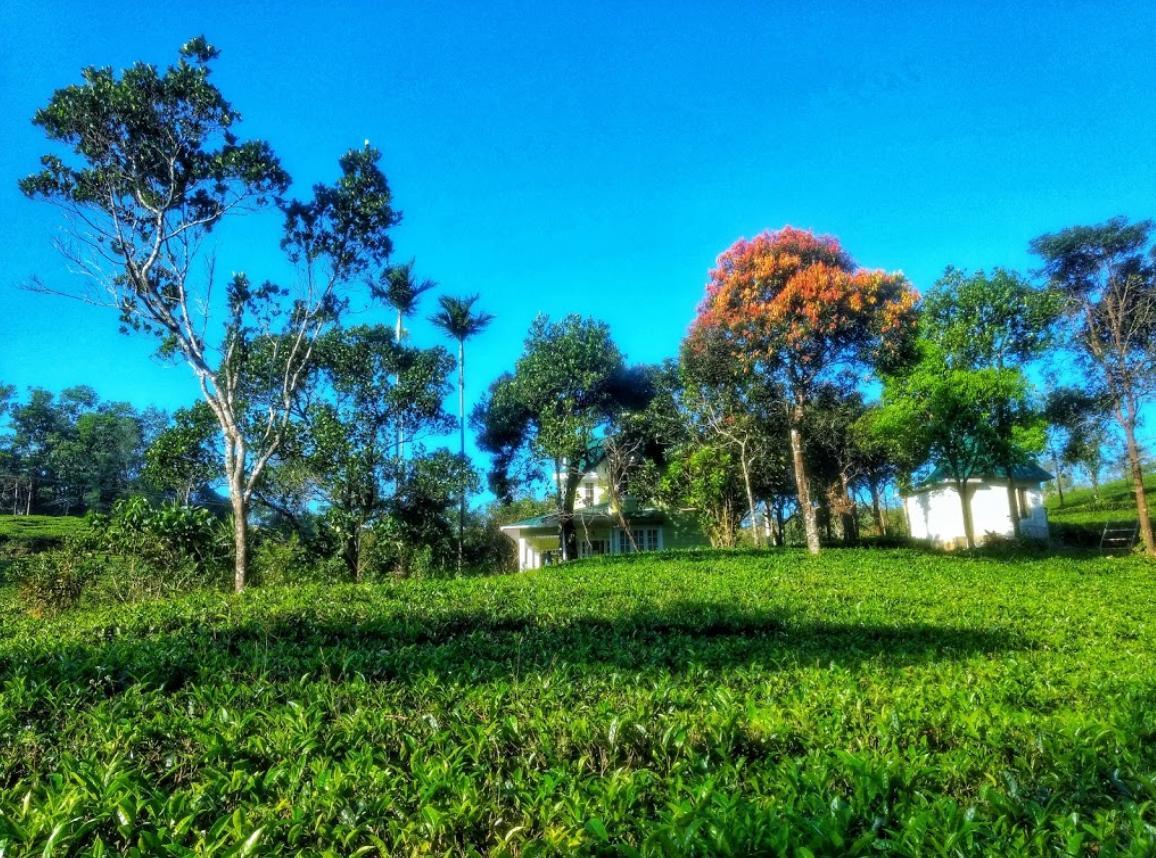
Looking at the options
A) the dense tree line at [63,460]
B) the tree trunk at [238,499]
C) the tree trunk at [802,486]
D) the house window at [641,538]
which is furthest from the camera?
the dense tree line at [63,460]

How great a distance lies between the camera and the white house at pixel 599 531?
83.9ft

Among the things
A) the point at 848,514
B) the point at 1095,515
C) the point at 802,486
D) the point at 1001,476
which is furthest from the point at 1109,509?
the point at 802,486

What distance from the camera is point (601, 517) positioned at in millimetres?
24609

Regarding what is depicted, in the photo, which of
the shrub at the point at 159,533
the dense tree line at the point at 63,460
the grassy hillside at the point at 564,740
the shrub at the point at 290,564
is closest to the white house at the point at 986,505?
the grassy hillside at the point at 564,740

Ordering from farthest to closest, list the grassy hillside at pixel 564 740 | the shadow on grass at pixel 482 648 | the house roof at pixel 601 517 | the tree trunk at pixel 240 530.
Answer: the house roof at pixel 601 517 → the tree trunk at pixel 240 530 → the shadow on grass at pixel 482 648 → the grassy hillside at pixel 564 740

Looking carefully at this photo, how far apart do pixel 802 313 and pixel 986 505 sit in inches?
553

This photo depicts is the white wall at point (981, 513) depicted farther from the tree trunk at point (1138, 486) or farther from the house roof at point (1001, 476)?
the tree trunk at point (1138, 486)

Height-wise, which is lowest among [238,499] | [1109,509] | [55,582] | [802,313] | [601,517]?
[1109,509]

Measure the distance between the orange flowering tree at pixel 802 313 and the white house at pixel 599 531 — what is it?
1013 cm

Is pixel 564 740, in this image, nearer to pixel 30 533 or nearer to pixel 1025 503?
pixel 1025 503

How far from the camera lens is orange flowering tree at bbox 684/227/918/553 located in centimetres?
1521

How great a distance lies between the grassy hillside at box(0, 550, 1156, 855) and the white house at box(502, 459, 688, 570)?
19753 mm

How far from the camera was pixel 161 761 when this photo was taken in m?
2.64

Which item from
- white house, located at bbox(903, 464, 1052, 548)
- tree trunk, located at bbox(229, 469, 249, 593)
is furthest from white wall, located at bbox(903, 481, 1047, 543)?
tree trunk, located at bbox(229, 469, 249, 593)
